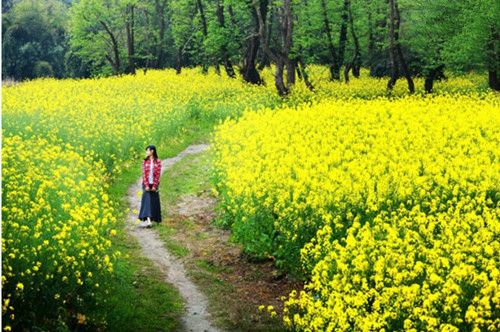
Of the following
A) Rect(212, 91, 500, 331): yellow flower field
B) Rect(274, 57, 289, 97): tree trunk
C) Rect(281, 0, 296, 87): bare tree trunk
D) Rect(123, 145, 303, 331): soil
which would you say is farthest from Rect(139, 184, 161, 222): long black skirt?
Rect(281, 0, 296, 87): bare tree trunk

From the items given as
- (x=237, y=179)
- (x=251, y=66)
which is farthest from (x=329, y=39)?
(x=237, y=179)

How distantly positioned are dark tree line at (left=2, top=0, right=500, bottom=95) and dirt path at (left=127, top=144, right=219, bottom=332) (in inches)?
679

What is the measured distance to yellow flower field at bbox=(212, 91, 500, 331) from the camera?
5770 mm

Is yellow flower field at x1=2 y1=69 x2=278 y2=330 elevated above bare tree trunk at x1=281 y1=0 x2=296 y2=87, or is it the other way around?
bare tree trunk at x1=281 y1=0 x2=296 y2=87

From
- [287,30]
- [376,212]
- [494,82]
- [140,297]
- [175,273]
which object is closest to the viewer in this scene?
[140,297]

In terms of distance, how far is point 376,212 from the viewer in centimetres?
948

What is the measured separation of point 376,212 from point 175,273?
3.88 metres

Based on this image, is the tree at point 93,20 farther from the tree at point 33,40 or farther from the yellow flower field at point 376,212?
the yellow flower field at point 376,212

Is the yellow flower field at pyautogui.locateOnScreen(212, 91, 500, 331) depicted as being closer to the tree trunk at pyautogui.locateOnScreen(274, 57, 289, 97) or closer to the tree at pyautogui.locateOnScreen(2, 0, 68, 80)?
the tree trunk at pyautogui.locateOnScreen(274, 57, 289, 97)

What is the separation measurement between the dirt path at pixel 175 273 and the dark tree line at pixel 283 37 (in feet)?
56.6

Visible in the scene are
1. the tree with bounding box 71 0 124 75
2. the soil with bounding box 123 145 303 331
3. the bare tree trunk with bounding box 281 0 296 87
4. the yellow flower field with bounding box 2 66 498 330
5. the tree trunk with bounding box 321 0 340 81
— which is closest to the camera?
the yellow flower field with bounding box 2 66 498 330

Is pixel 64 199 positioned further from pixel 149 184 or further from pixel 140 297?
pixel 149 184

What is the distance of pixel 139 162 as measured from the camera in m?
17.7

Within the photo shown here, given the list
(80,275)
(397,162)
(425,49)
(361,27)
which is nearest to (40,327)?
(80,275)
